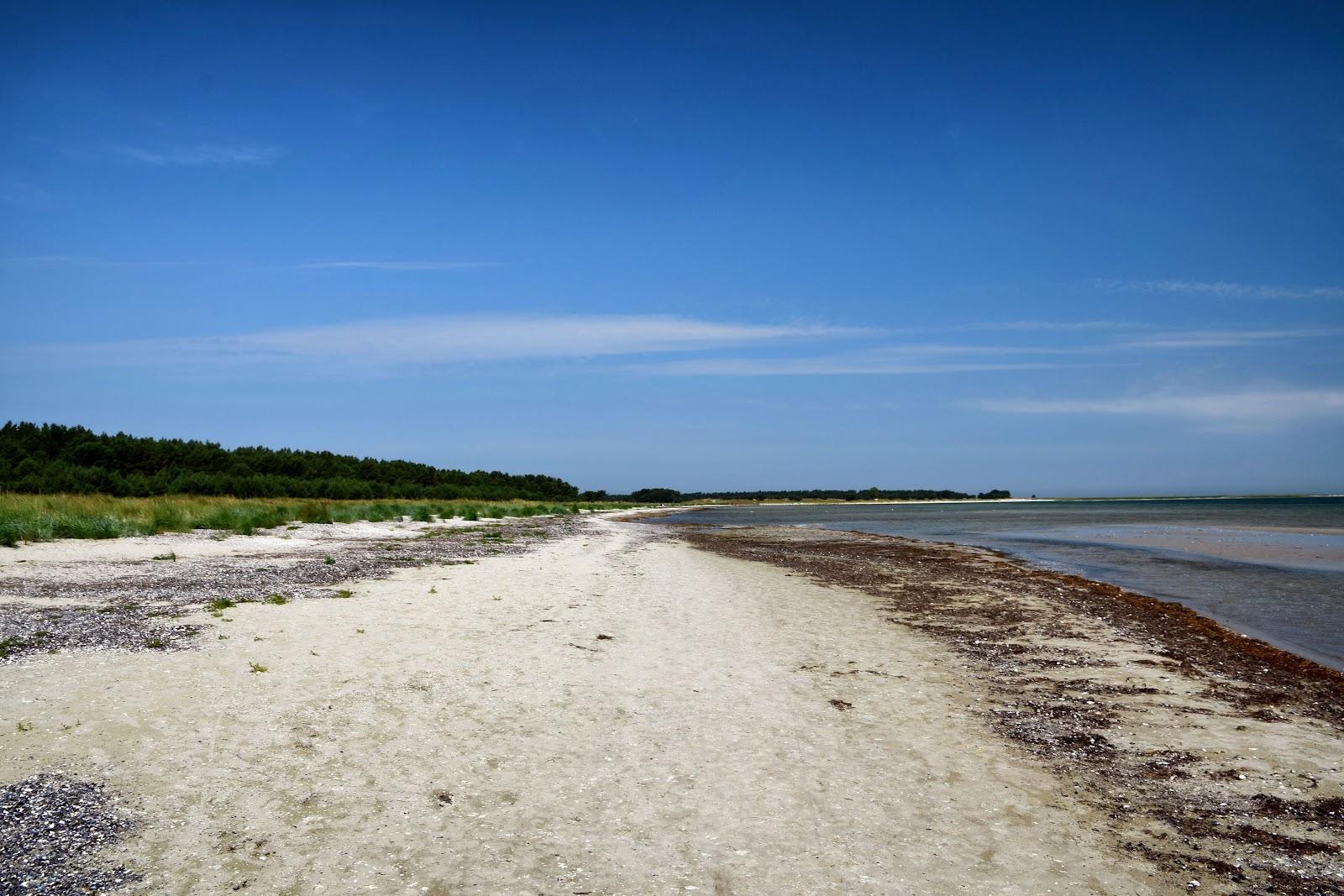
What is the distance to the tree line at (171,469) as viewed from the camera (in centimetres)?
3909

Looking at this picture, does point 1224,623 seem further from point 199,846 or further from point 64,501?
point 64,501

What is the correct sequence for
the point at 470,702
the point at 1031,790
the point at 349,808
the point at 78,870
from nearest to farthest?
the point at 78,870 < the point at 349,808 < the point at 1031,790 < the point at 470,702

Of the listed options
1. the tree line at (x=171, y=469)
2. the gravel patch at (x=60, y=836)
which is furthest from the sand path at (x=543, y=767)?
the tree line at (x=171, y=469)

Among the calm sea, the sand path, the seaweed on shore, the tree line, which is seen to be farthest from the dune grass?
the calm sea

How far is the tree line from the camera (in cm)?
3909

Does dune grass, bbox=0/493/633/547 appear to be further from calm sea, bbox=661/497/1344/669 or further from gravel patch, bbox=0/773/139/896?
calm sea, bbox=661/497/1344/669

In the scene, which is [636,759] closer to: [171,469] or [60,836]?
[60,836]

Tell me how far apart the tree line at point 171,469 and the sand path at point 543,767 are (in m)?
36.9

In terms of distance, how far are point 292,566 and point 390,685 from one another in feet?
34.1

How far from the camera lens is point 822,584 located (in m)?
19.0

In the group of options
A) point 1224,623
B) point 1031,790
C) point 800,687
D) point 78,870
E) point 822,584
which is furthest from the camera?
point 822,584

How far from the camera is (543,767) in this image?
6242 mm

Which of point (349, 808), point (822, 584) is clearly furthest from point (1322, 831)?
point (822, 584)

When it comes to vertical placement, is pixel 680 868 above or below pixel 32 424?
below
